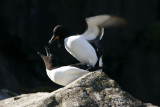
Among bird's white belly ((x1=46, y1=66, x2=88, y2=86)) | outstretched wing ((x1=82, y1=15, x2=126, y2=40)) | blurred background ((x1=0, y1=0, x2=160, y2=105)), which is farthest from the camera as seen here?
blurred background ((x1=0, y1=0, x2=160, y2=105))

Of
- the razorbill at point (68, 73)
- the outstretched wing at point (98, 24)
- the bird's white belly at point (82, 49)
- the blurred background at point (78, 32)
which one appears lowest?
the blurred background at point (78, 32)

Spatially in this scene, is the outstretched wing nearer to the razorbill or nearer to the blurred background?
the razorbill

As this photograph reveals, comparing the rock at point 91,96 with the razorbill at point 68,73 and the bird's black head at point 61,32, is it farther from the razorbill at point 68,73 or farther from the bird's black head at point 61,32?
the bird's black head at point 61,32

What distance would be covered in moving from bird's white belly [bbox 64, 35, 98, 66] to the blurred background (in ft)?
19.8

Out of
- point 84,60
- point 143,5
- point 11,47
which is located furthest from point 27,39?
point 84,60

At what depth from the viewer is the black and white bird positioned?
839 centimetres

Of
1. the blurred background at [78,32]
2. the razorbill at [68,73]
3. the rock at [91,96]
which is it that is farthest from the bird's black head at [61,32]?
the blurred background at [78,32]

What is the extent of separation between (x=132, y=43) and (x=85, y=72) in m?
11.4

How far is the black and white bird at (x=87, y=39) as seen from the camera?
27.5 ft

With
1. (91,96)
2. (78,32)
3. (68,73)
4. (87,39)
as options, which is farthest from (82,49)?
(78,32)

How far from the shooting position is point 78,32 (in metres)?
17.0

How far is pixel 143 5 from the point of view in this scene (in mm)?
18797

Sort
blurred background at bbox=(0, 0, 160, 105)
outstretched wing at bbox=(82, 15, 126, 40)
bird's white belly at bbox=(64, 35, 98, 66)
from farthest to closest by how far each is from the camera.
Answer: blurred background at bbox=(0, 0, 160, 105) < outstretched wing at bbox=(82, 15, 126, 40) < bird's white belly at bbox=(64, 35, 98, 66)

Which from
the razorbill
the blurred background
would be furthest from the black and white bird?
the blurred background
